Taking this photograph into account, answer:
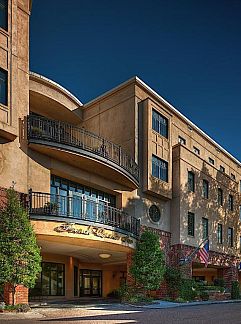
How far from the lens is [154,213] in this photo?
2928 cm

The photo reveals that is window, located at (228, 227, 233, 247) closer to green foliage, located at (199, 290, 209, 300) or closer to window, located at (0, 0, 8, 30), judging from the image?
green foliage, located at (199, 290, 209, 300)

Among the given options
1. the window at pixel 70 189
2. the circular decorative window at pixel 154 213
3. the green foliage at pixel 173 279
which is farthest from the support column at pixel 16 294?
the circular decorative window at pixel 154 213

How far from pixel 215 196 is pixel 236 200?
6.20 meters

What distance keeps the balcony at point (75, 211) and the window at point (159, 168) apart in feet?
19.7

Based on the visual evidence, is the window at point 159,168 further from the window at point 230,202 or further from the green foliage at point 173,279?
the window at point 230,202

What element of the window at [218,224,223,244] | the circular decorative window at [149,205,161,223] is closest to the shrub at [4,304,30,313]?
the circular decorative window at [149,205,161,223]

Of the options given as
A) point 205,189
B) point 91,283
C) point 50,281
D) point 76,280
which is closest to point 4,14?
point 50,281

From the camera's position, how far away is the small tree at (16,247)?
654 inches

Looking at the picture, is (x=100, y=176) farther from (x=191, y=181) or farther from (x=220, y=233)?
(x=220, y=233)

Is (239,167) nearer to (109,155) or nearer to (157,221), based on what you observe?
(157,221)

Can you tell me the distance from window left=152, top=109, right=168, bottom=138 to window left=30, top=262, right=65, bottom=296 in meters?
11.5

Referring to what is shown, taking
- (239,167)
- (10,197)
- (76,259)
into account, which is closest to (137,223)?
(76,259)

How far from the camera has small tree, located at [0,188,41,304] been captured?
1661cm

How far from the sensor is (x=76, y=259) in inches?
1113
